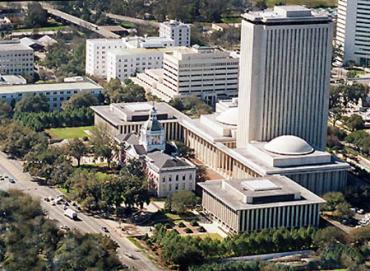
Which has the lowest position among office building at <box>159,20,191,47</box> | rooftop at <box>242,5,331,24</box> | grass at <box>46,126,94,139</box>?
grass at <box>46,126,94,139</box>

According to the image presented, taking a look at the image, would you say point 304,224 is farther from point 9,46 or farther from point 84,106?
point 9,46

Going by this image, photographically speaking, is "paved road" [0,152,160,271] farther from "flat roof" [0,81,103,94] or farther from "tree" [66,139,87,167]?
"flat roof" [0,81,103,94]

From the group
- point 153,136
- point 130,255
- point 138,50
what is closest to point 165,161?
point 153,136

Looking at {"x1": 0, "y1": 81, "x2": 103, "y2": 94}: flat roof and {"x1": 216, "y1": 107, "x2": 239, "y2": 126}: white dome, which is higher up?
{"x1": 216, "y1": 107, "x2": 239, "y2": 126}: white dome

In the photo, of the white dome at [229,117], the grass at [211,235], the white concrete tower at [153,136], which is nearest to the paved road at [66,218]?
the grass at [211,235]

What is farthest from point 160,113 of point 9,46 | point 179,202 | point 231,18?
point 231,18

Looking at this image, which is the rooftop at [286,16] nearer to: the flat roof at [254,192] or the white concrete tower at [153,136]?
the white concrete tower at [153,136]

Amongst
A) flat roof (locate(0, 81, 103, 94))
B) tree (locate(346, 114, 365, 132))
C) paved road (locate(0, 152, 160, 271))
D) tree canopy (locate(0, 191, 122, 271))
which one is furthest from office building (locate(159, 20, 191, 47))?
tree canopy (locate(0, 191, 122, 271))
